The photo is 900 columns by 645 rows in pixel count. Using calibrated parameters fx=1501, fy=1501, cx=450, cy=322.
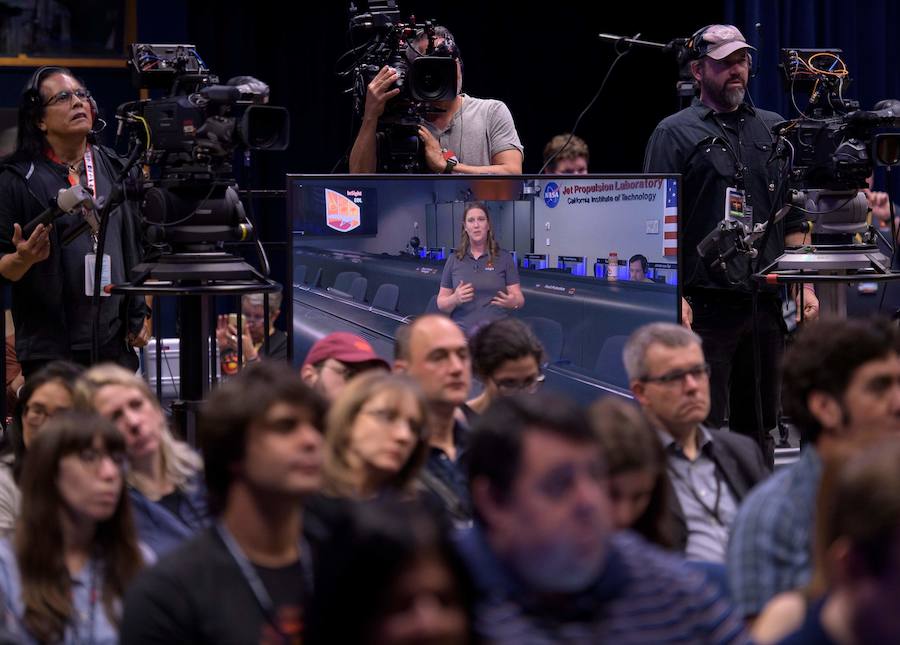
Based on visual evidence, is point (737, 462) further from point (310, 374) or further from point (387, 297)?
point (387, 297)

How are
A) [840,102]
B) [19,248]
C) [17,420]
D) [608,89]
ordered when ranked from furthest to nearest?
[608,89], [840,102], [19,248], [17,420]

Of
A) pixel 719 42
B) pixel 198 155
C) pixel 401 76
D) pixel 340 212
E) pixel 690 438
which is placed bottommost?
pixel 690 438

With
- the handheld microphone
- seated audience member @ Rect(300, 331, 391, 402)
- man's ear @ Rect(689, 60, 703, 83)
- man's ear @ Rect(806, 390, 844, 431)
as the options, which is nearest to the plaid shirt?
man's ear @ Rect(806, 390, 844, 431)

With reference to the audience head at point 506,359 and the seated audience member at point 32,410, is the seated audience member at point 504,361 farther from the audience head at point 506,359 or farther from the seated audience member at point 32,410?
the seated audience member at point 32,410

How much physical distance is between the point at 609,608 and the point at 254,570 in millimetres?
708

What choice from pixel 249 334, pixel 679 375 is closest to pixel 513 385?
pixel 679 375

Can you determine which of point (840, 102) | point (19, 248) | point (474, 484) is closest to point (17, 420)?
point (19, 248)

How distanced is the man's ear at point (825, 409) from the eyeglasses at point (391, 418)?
0.74 m

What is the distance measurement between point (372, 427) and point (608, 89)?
19.9 feet

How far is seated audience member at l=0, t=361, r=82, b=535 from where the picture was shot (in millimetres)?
3246

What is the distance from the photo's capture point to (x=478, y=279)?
14.7ft

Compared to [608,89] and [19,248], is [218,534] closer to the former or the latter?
[19,248]

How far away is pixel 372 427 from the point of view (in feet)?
9.29

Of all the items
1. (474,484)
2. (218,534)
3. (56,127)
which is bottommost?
(218,534)
